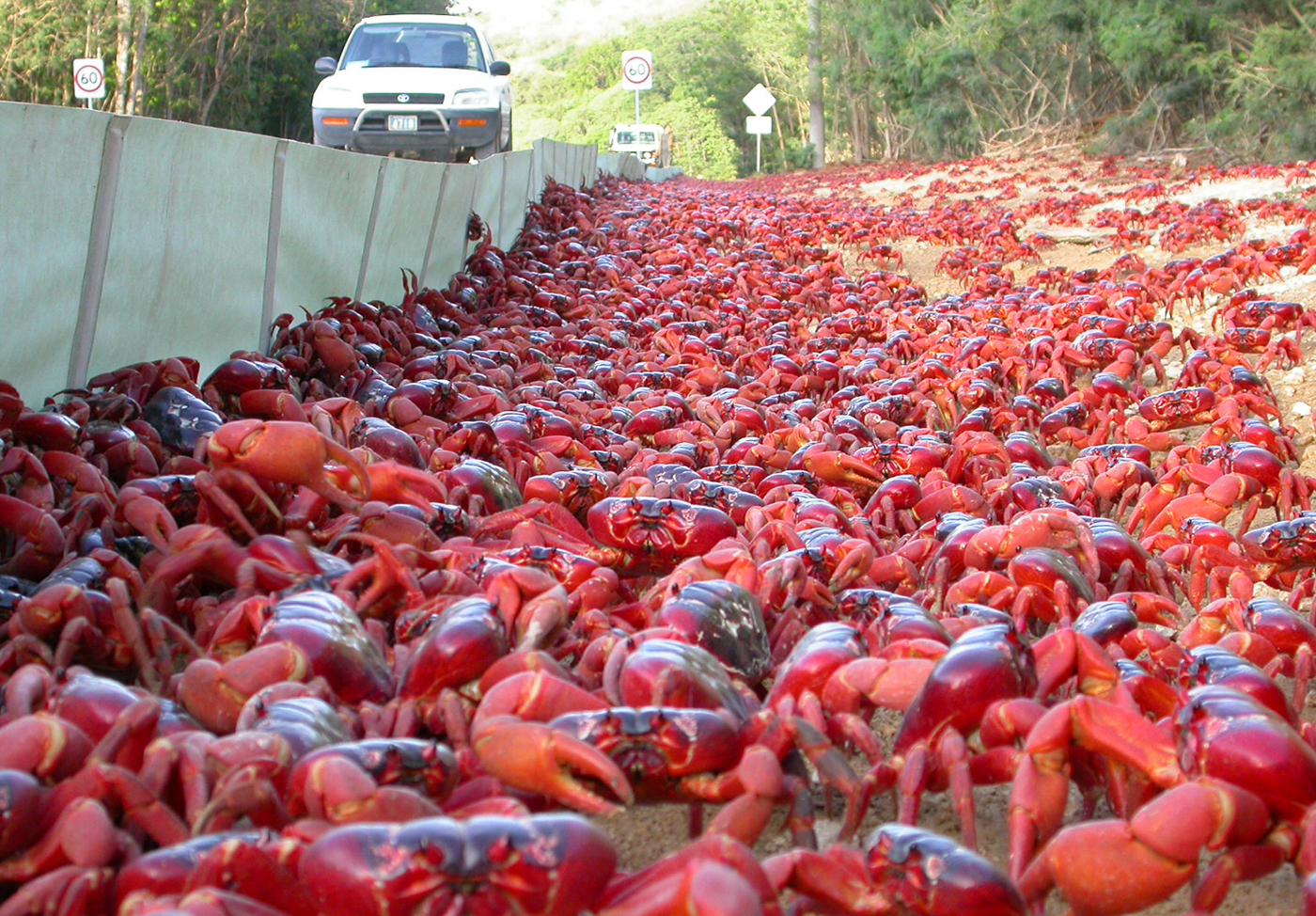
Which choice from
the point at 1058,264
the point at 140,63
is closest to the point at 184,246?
the point at 1058,264

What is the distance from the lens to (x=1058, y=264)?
45.6ft

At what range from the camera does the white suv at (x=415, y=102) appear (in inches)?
588

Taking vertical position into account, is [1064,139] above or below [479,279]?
above

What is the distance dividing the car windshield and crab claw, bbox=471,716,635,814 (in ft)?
49.9

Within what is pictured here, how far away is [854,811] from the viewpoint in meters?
2.16

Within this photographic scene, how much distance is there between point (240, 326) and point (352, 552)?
3.14m

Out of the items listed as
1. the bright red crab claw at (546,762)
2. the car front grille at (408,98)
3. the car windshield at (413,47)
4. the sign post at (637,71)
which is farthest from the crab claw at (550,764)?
the sign post at (637,71)

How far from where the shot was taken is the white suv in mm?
Result: 14930

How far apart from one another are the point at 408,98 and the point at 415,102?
0.09 metres

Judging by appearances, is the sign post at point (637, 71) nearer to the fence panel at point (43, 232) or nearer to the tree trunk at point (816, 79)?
the tree trunk at point (816, 79)

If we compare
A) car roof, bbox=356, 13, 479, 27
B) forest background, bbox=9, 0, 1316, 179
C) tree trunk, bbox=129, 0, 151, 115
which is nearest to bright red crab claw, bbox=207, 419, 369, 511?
car roof, bbox=356, 13, 479, 27

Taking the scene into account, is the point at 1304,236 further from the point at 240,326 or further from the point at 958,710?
the point at 958,710

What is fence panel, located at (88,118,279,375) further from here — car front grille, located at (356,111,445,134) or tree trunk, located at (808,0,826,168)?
tree trunk, located at (808,0,826,168)

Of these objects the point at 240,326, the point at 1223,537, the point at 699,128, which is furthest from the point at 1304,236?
the point at 699,128
